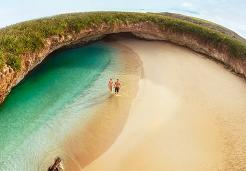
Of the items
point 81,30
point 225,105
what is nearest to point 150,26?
point 81,30

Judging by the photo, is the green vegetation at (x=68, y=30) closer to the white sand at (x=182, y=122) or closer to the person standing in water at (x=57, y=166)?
the white sand at (x=182, y=122)

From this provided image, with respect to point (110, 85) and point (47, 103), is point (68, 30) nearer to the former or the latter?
point (110, 85)

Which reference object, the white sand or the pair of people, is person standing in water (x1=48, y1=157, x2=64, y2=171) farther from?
the pair of people

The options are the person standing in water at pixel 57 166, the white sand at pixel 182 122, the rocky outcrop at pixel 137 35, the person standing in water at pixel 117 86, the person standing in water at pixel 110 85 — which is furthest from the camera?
the rocky outcrop at pixel 137 35

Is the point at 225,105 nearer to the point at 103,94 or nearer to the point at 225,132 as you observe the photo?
the point at 225,132

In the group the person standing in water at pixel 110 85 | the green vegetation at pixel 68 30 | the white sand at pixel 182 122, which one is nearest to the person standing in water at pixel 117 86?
the person standing in water at pixel 110 85

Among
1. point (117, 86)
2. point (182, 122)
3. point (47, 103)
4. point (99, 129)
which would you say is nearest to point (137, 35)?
point (117, 86)
